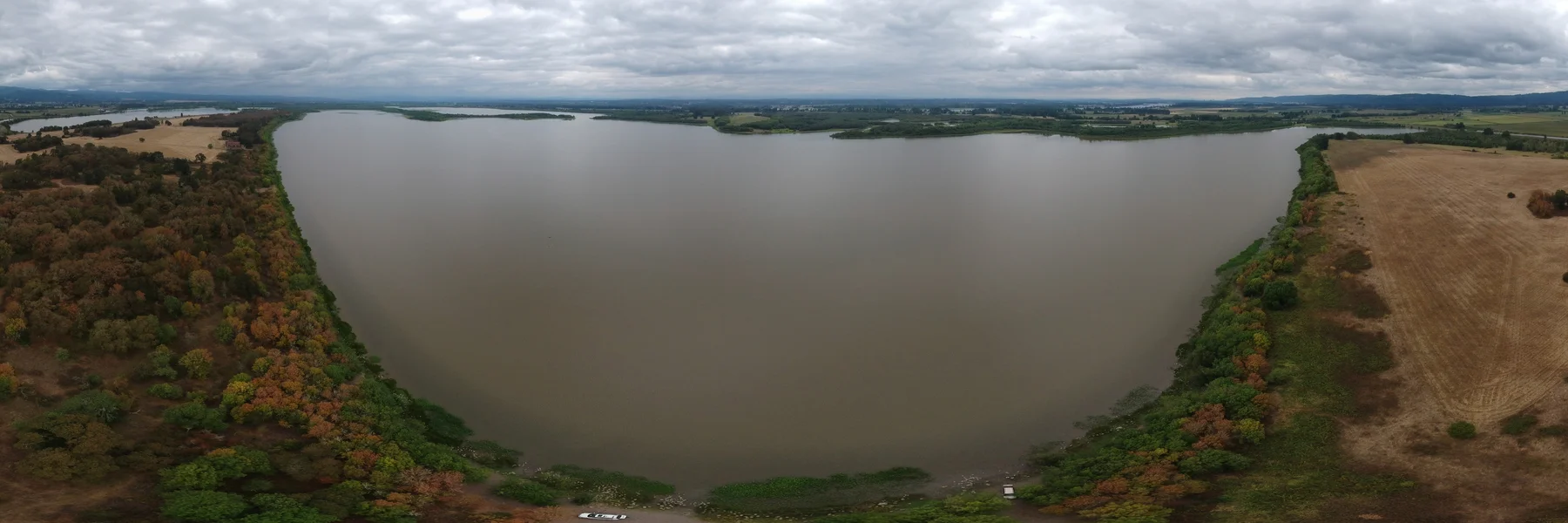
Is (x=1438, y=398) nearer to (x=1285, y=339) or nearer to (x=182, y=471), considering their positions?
(x=1285, y=339)

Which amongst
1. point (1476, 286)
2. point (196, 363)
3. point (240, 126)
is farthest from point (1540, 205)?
point (240, 126)

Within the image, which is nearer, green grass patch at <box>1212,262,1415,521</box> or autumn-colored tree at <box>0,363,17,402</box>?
green grass patch at <box>1212,262,1415,521</box>

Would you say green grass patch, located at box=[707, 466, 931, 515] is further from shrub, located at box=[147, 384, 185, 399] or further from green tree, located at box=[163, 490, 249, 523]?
shrub, located at box=[147, 384, 185, 399]

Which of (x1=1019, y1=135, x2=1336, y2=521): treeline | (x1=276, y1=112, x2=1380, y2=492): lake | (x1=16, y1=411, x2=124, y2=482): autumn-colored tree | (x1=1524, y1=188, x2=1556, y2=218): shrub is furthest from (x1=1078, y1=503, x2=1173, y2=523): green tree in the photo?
(x1=1524, y1=188, x2=1556, y2=218): shrub

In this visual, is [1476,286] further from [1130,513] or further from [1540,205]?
[1130,513]

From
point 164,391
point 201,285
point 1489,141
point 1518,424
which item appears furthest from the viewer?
point 1489,141

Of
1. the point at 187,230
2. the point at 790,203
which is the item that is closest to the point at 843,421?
the point at 187,230
